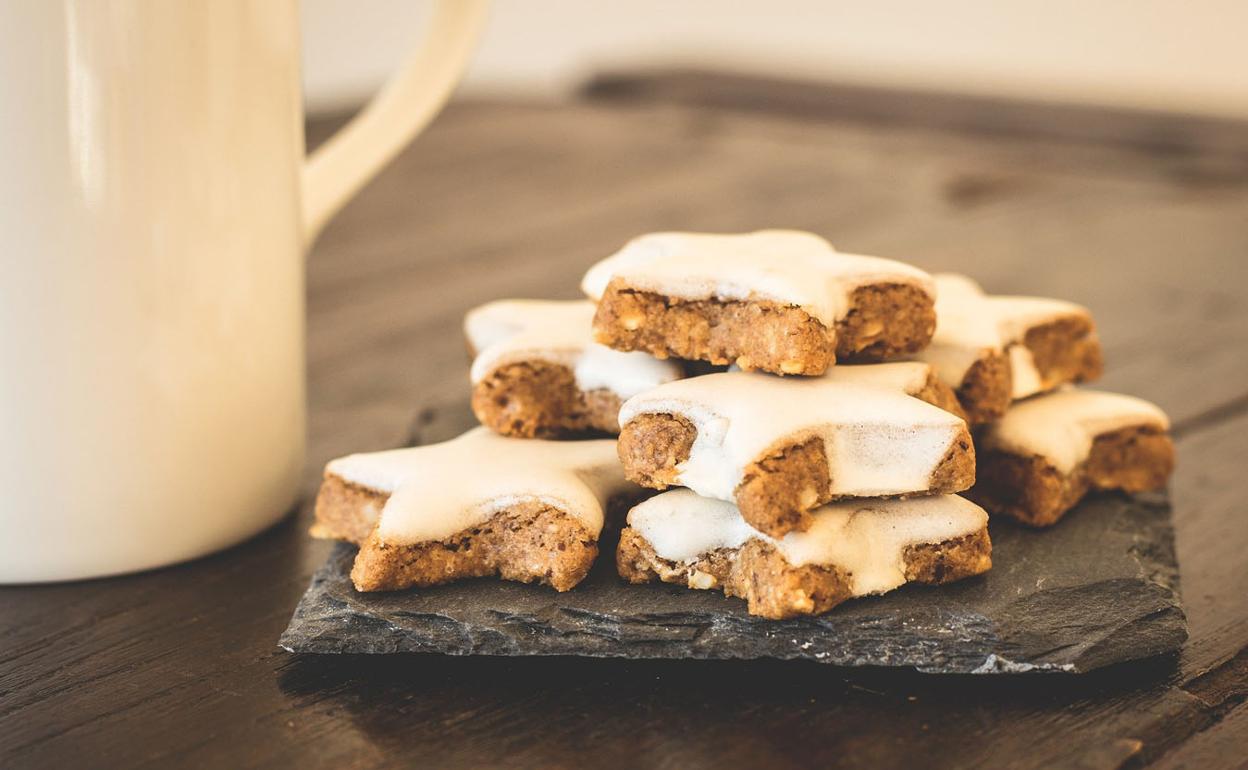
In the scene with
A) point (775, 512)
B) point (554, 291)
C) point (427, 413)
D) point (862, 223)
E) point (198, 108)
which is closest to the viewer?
point (775, 512)

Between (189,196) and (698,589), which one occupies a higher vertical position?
(189,196)

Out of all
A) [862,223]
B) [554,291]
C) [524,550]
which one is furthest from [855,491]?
[862,223]

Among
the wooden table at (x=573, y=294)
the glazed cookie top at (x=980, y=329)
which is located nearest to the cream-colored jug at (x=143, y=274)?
the wooden table at (x=573, y=294)

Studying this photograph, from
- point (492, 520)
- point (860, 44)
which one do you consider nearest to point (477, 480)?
point (492, 520)

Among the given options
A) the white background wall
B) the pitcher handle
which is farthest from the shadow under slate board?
the white background wall

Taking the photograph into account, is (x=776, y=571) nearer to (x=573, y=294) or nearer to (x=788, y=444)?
(x=788, y=444)

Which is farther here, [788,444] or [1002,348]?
[1002,348]

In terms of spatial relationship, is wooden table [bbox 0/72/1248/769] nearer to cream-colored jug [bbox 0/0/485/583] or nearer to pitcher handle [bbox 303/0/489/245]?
cream-colored jug [bbox 0/0/485/583]

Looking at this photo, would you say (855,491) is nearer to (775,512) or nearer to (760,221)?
(775,512)
